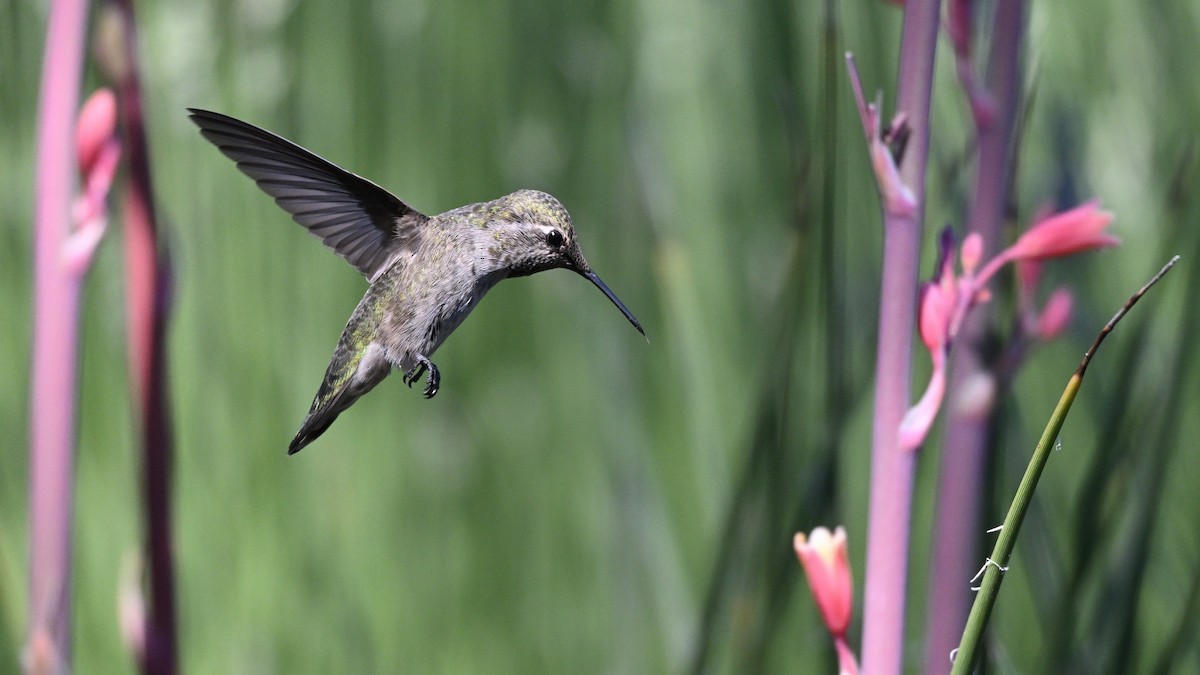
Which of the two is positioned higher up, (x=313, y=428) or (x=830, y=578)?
(x=313, y=428)

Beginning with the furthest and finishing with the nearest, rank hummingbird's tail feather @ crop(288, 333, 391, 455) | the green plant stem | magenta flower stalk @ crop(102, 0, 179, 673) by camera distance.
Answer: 1. magenta flower stalk @ crop(102, 0, 179, 673)
2. hummingbird's tail feather @ crop(288, 333, 391, 455)
3. the green plant stem

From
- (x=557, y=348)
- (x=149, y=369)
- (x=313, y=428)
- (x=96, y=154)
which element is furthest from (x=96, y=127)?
(x=557, y=348)

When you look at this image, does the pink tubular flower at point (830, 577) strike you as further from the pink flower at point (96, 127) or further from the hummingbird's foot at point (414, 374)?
the pink flower at point (96, 127)

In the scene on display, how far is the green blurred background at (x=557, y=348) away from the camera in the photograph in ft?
2.95

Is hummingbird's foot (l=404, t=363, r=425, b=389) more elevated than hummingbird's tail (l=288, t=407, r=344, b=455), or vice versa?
hummingbird's foot (l=404, t=363, r=425, b=389)

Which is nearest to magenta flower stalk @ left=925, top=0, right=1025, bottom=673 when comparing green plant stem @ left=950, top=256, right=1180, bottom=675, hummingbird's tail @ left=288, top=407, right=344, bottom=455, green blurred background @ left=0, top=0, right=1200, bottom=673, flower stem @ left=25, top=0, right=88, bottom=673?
green blurred background @ left=0, top=0, right=1200, bottom=673

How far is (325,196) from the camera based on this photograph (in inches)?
21.2

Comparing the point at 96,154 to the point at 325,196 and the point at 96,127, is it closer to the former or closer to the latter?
the point at 96,127

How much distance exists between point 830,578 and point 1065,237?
198mm

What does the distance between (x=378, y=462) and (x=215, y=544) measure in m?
0.17

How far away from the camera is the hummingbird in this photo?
46cm

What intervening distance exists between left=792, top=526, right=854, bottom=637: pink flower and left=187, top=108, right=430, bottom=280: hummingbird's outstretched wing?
0.23 meters

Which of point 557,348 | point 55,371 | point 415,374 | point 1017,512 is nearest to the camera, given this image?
point 1017,512

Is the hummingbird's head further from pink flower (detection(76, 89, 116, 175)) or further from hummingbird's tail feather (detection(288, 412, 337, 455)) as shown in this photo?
pink flower (detection(76, 89, 116, 175))
